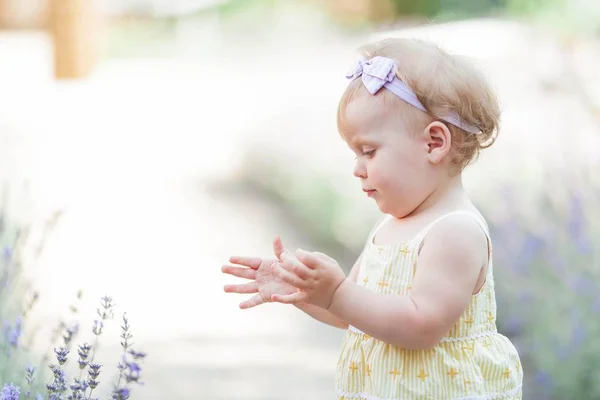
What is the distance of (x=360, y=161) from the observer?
2.36m

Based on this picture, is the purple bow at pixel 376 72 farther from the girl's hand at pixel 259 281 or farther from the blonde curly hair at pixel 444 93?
the girl's hand at pixel 259 281

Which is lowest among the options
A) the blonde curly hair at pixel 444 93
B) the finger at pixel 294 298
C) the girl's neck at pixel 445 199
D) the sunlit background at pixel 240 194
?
the sunlit background at pixel 240 194

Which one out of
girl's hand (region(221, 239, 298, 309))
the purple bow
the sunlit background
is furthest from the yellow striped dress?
the sunlit background

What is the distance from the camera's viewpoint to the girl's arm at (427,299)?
2156 mm

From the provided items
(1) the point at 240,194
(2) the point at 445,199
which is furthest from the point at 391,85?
(1) the point at 240,194

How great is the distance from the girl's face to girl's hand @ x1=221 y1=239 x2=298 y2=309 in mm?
288

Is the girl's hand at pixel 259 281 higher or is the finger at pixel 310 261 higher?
the finger at pixel 310 261

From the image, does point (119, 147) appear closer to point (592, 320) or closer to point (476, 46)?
point (476, 46)

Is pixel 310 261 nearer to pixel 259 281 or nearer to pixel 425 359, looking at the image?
pixel 259 281

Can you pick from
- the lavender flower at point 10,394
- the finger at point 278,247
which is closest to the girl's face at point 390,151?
the finger at point 278,247

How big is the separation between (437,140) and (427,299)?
366 millimetres

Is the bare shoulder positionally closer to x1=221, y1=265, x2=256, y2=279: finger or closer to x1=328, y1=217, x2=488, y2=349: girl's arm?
x1=328, y1=217, x2=488, y2=349: girl's arm

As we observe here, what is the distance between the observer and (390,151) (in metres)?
2.30

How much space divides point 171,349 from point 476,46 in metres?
5.62
